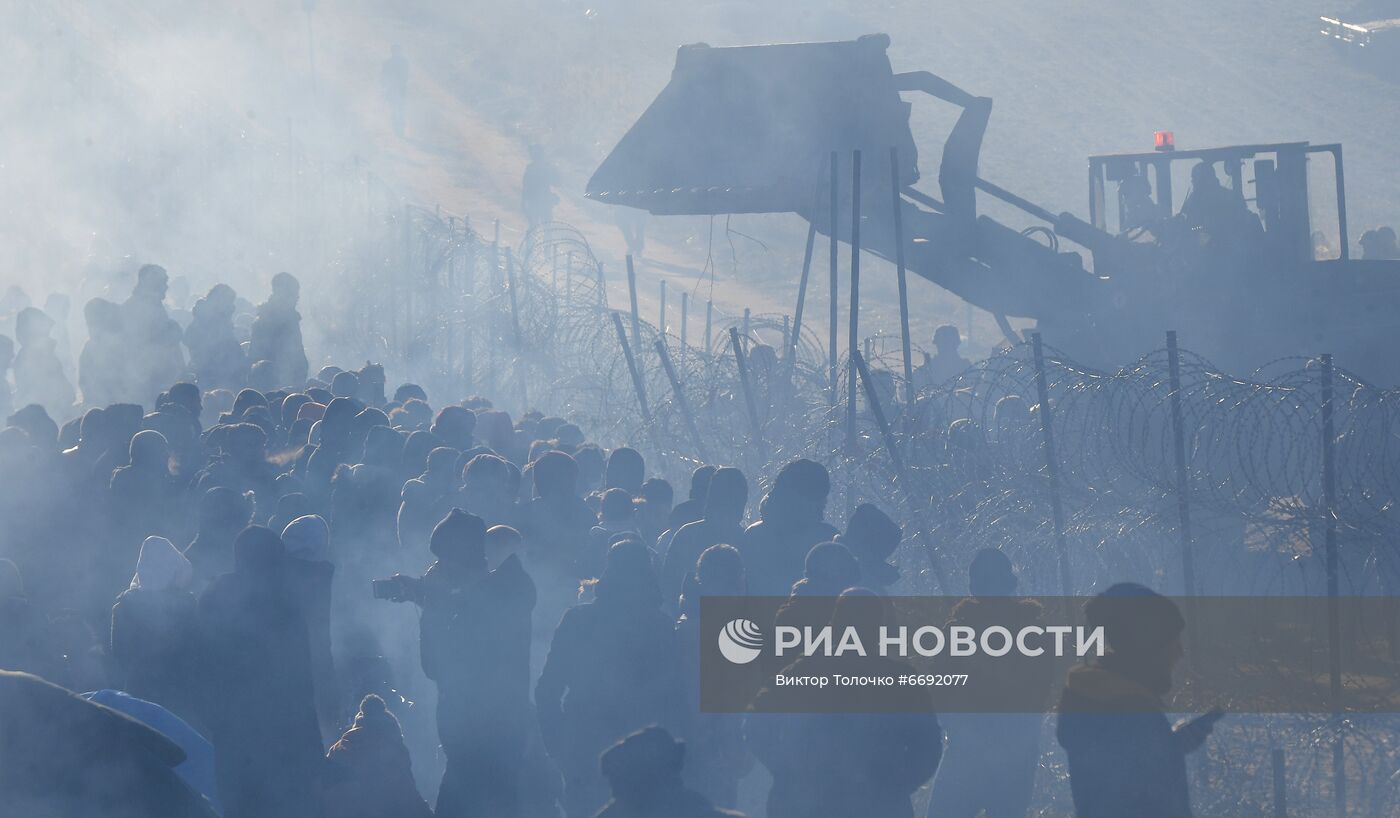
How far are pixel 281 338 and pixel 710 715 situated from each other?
30.0ft

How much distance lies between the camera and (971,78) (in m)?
49.8

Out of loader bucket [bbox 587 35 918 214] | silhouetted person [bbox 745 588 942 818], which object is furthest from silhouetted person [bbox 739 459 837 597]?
loader bucket [bbox 587 35 918 214]

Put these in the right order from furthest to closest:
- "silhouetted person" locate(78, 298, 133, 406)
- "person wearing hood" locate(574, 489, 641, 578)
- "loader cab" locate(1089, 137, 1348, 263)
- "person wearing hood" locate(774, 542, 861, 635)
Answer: "silhouetted person" locate(78, 298, 133, 406) < "loader cab" locate(1089, 137, 1348, 263) < "person wearing hood" locate(574, 489, 641, 578) < "person wearing hood" locate(774, 542, 861, 635)

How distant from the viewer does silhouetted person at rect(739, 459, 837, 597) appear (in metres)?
6.48

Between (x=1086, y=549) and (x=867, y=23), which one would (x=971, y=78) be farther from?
(x=1086, y=549)

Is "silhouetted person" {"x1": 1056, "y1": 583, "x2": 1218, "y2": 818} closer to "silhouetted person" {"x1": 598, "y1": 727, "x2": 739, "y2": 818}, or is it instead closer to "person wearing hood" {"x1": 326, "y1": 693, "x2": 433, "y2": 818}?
"silhouetted person" {"x1": 598, "y1": 727, "x2": 739, "y2": 818}

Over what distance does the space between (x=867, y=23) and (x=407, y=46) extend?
17354mm

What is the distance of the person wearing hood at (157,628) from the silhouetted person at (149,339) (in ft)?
26.4

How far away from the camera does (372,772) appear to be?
488cm

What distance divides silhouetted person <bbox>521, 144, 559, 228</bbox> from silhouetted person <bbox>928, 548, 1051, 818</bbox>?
26600mm

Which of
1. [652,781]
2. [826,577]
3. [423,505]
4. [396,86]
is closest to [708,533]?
[826,577]

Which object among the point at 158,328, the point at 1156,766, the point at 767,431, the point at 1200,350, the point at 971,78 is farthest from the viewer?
the point at 971,78

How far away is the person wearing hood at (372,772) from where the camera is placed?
4875mm

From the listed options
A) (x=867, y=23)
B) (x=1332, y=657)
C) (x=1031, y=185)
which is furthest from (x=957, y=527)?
(x=867, y=23)
